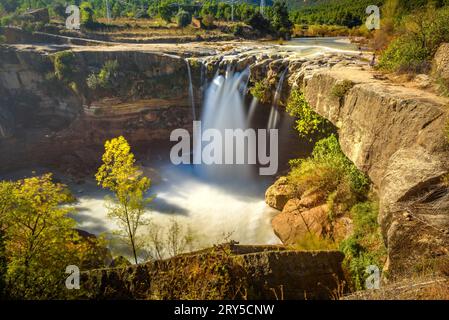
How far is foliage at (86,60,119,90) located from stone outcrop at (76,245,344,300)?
849 inches

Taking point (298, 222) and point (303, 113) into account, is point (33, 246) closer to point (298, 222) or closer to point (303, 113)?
point (298, 222)

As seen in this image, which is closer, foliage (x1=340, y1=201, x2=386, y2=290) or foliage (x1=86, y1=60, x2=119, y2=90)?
foliage (x1=340, y1=201, x2=386, y2=290)

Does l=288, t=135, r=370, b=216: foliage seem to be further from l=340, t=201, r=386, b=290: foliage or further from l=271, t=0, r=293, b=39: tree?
l=271, t=0, r=293, b=39: tree

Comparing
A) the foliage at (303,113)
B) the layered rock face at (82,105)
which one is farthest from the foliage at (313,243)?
the layered rock face at (82,105)

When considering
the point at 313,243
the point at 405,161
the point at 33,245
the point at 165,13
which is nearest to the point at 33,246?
the point at 33,245

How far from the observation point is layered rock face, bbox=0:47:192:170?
28453mm

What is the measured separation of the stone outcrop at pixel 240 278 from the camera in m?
9.68

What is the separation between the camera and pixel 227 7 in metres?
55.8

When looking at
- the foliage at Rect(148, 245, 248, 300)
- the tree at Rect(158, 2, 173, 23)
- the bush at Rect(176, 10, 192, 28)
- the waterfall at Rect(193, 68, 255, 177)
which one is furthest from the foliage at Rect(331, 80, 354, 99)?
the tree at Rect(158, 2, 173, 23)

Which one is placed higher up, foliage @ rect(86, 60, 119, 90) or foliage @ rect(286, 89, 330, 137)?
foliage @ rect(86, 60, 119, 90)

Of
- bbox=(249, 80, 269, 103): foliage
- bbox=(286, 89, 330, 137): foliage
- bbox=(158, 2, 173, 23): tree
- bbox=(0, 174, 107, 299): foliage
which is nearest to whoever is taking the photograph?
bbox=(0, 174, 107, 299): foliage

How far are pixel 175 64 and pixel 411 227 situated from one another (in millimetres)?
23653

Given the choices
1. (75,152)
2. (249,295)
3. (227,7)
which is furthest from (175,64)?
(227,7)

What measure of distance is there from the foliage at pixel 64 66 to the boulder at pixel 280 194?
20731 mm
